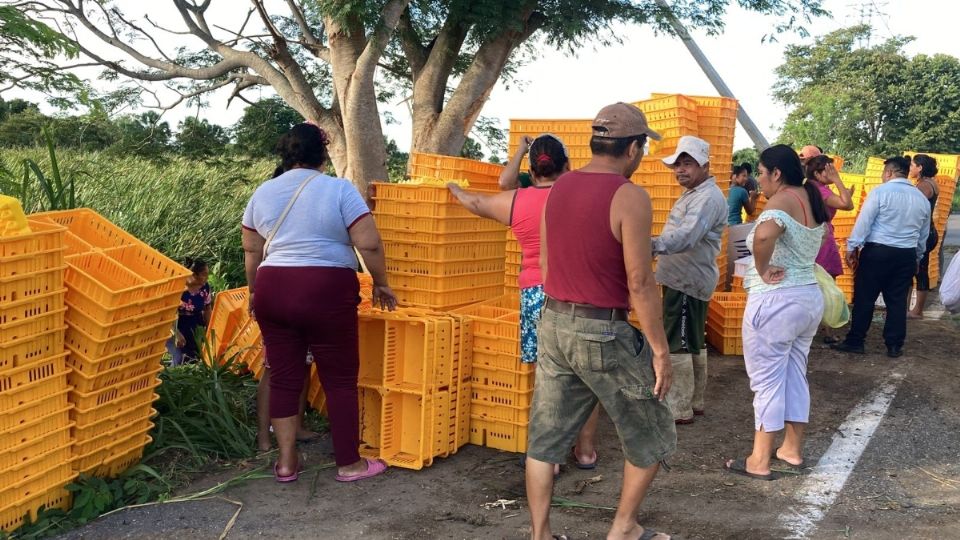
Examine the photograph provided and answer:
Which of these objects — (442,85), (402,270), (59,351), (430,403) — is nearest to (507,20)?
(442,85)

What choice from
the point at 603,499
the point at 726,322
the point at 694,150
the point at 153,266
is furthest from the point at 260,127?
the point at 603,499

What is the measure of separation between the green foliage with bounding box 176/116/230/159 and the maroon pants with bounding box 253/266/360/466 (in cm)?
1298

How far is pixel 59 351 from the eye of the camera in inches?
163

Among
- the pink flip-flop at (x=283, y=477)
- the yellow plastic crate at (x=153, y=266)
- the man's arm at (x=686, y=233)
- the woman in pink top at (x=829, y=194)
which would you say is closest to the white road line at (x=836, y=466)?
the woman in pink top at (x=829, y=194)

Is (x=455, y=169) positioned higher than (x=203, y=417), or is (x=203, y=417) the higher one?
(x=455, y=169)

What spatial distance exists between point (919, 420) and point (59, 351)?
5691mm

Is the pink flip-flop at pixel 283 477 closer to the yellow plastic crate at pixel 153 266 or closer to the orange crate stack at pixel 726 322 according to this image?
the yellow plastic crate at pixel 153 266

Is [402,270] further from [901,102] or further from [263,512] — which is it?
[901,102]

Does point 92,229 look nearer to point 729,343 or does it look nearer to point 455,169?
point 455,169

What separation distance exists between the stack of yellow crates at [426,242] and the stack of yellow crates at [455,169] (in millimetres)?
621

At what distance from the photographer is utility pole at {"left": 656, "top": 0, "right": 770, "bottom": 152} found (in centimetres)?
1401

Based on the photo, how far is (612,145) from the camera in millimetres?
3535

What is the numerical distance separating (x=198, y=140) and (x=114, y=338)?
44.3 feet

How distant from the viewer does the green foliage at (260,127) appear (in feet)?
59.1
